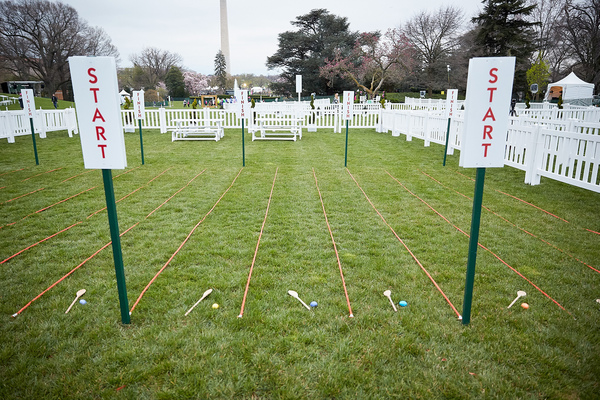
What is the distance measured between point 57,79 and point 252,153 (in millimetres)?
41740

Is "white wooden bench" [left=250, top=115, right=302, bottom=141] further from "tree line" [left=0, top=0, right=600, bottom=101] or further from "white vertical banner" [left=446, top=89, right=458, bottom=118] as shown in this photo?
"tree line" [left=0, top=0, right=600, bottom=101]

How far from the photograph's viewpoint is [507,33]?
33781mm

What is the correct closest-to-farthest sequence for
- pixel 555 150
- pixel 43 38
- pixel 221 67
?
pixel 555 150 → pixel 43 38 → pixel 221 67

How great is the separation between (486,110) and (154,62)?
213ft

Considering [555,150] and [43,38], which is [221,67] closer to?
[43,38]

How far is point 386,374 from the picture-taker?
2201mm

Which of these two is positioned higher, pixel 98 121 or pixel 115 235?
pixel 98 121

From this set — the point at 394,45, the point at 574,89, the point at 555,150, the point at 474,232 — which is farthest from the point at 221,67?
the point at 474,232

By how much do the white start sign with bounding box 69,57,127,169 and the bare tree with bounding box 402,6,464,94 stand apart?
4317 cm

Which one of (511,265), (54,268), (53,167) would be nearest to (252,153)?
(53,167)

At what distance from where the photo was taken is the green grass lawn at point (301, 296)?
2152 millimetres

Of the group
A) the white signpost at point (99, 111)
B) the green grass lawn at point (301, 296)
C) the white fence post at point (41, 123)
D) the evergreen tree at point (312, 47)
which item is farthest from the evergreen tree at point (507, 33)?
the white signpost at point (99, 111)

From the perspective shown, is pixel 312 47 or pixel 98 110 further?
pixel 312 47

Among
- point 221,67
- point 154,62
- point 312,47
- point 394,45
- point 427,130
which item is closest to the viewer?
point 427,130
